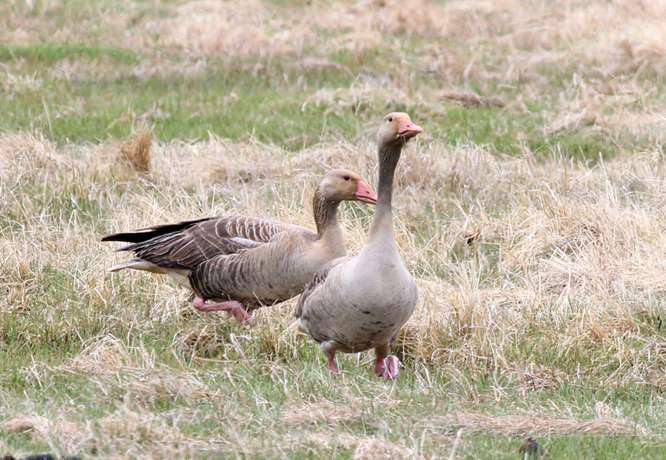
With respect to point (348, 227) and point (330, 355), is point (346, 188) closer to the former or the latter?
point (330, 355)

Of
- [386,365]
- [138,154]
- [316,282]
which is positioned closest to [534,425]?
[386,365]

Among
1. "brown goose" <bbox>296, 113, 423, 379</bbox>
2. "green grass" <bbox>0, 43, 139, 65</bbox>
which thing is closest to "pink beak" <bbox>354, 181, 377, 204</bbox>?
"brown goose" <bbox>296, 113, 423, 379</bbox>

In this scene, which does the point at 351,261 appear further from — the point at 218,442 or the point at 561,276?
the point at 561,276

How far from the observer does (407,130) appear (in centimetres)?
649

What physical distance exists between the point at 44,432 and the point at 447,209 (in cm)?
609

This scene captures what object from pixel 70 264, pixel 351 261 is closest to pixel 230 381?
pixel 351 261

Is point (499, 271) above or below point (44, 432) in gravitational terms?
below

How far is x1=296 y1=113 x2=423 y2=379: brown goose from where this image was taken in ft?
20.8

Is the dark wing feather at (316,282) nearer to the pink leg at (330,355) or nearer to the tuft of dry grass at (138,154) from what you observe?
the pink leg at (330,355)

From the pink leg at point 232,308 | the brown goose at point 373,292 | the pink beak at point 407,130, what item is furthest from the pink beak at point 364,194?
the pink beak at point 407,130

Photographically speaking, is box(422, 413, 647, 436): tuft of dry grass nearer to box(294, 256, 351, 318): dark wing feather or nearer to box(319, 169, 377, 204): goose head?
box(294, 256, 351, 318): dark wing feather

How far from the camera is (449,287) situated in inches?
327

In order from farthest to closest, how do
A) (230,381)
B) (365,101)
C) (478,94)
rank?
(478,94)
(365,101)
(230,381)

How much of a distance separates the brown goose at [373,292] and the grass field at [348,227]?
26 cm
